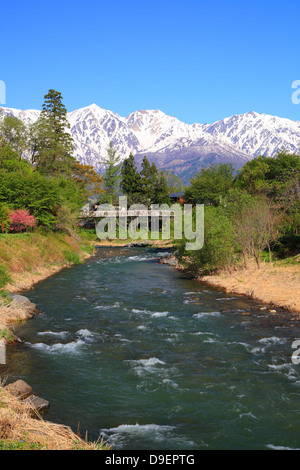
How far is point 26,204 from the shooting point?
35.7m

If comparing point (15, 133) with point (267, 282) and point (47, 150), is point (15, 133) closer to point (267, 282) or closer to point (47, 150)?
point (47, 150)

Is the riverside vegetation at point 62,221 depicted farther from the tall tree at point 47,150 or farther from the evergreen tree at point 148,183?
the evergreen tree at point 148,183

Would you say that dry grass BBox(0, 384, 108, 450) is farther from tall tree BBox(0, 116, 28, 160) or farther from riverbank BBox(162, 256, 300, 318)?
tall tree BBox(0, 116, 28, 160)

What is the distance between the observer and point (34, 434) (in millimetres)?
6938

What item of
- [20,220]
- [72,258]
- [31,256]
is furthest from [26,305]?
[72,258]

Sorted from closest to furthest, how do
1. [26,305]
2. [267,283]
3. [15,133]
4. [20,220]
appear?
[26,305] < [267,283] < [20,220] < [15,133]

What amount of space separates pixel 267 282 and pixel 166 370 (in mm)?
12434

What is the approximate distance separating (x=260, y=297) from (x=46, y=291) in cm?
1242

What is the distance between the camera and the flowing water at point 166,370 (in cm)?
822

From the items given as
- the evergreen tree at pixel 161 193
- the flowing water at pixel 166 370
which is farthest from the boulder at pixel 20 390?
the evergreen tree at pixel 161 193

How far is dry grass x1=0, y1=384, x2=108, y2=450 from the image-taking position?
659 cm

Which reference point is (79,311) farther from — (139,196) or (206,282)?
(139,196)

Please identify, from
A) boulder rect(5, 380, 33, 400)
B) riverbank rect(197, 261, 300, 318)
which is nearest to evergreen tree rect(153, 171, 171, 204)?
riverbank rect(197, 261, 300, 318)
